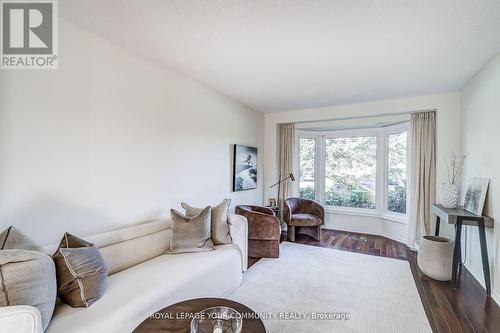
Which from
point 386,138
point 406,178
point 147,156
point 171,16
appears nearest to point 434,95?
point 386,138

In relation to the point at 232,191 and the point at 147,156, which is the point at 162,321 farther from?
the point at 232,191

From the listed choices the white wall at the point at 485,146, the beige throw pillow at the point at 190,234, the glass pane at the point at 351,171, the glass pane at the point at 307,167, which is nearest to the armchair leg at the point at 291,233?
the glass pane at the point at 307,167

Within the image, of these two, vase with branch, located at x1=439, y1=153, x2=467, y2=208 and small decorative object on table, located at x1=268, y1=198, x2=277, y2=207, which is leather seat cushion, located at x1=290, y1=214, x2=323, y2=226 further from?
vase with branch, located at x1=439, y1=153, x2=467, y2=208

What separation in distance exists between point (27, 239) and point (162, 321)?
1064mm

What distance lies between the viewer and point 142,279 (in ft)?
6.18

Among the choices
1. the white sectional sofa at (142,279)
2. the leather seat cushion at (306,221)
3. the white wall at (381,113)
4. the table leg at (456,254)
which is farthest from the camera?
the leather seat cushion at (306,221)

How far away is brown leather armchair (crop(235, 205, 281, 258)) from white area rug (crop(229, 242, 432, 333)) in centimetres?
14

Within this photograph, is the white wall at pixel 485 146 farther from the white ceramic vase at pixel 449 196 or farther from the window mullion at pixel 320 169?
the window mullion at pixel 320 169

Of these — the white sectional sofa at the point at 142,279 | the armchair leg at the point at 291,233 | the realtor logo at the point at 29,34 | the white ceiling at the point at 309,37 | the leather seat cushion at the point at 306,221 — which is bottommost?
the armchair leg at the point at 291,233

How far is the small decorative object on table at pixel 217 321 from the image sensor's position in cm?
125

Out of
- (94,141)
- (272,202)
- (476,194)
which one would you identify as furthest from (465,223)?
(94,141)

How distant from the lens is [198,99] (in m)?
3.44

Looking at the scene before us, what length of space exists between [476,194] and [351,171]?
2450 mm

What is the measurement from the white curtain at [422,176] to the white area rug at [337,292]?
32.5 inches
